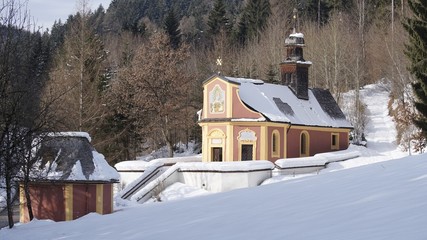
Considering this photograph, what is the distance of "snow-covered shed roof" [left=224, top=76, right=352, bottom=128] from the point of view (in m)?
33.0

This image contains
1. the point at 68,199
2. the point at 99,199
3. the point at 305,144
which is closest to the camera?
the point at 68,199

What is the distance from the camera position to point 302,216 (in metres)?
10.7

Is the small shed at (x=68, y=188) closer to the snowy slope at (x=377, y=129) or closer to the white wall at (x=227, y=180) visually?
the white wall at (x=227, y=180)

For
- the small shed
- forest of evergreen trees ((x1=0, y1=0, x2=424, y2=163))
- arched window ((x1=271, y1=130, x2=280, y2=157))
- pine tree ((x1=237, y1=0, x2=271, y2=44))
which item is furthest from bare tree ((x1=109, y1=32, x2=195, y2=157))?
pine tree ((x1=237, y1=0, x2=271, y2=44))

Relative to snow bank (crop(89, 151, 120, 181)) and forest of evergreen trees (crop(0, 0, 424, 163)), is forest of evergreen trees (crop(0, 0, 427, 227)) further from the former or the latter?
snow bank (crop(89, 151, 120, 181))

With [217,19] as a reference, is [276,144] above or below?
below

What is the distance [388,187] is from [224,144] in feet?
67.2

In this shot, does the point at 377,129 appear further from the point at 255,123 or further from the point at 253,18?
the point at 253,18

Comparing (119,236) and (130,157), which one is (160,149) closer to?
(130,157)

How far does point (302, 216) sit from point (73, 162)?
14.8 meters

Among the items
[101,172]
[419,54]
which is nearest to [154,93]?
[101,172]

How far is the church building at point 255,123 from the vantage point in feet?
105

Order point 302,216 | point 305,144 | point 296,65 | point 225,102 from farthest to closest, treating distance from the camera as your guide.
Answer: point 296,65
point 305,144
point 225,102
point 302,216

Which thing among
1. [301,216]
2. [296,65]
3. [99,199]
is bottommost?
[99,199]
